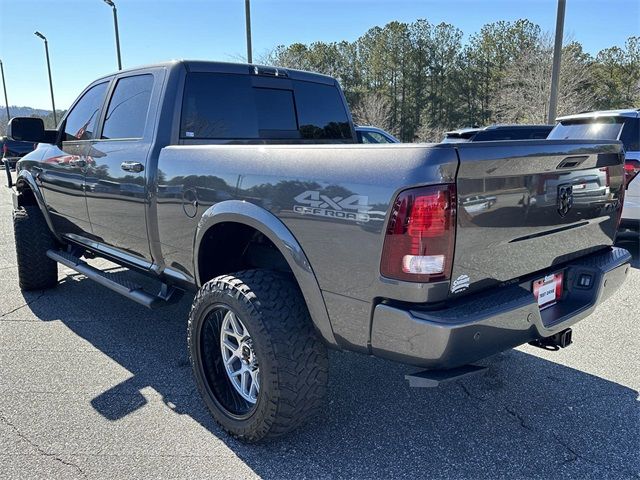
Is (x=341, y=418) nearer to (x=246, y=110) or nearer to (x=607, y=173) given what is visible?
(x=607, y=173)

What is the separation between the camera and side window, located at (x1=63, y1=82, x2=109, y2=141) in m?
4.11

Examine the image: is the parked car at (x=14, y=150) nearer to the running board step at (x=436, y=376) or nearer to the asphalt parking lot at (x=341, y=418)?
the asphalt parking lot at (x=341, y=418)

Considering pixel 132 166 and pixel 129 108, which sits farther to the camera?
pixel 129 108

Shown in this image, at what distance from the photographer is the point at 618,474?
92.7 inches

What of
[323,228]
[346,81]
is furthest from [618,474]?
[346,81]

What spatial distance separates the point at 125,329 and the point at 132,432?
162cm

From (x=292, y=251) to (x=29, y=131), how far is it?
3472mm

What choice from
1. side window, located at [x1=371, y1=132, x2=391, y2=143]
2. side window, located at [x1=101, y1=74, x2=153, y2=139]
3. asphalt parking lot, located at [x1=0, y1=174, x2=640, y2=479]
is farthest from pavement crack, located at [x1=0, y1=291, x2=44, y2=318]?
side window, located at [x1=371, y1=132, x2=391, y2=143]

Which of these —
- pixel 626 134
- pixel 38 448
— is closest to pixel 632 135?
pixel 626 134

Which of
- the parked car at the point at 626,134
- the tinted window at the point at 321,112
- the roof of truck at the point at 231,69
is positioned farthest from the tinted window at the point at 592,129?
the roof of truck at the point at 231,69

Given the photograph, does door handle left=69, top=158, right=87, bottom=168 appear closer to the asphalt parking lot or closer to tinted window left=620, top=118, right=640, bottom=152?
the asphalt parking lot

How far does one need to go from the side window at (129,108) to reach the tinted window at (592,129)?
5237 millimetres

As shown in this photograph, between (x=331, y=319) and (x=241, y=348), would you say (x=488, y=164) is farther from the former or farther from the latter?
(x=241, y=348)

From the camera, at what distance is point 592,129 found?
21.0 feet
